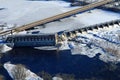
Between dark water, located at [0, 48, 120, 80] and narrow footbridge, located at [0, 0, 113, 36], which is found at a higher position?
narrow footbridge, located at [0, 0, 113, 36]

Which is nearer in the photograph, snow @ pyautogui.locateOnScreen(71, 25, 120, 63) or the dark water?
the dark water

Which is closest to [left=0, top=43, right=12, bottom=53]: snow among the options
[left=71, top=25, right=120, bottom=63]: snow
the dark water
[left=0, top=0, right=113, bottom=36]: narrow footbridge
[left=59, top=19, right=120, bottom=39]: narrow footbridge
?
the dark water

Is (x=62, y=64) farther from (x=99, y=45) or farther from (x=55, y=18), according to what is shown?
(x=55, y=18)

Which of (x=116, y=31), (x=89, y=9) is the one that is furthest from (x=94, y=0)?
(x=116, y=31)

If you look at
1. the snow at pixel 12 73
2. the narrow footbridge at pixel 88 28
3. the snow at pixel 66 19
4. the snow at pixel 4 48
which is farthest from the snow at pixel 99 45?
the snow at pixel 4 48

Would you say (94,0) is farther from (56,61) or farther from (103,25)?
(56,61)

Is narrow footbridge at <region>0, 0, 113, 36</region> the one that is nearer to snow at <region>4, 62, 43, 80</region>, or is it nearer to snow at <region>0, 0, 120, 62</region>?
snow at <region>0, 0, 120, 62</region>

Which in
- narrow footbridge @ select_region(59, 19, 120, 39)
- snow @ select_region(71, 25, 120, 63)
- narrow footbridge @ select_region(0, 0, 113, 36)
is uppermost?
narrow footbridge @ select_region(0, 0, 113, 36)

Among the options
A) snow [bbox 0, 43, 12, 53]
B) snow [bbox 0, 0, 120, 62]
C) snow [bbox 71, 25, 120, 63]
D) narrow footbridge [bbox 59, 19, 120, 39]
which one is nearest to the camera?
snow [bbox 71, 25, 120, 63]

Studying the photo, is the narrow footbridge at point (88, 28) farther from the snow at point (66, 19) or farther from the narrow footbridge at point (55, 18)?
the narrow footbridge at point (55, 18)
